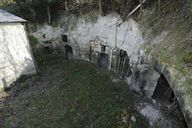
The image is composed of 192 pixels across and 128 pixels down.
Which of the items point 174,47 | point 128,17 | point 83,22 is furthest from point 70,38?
point 174,47

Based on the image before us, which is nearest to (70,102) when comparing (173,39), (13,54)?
(13,54)

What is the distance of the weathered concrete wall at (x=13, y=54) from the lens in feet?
28.6

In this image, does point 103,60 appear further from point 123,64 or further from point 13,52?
point 13,52

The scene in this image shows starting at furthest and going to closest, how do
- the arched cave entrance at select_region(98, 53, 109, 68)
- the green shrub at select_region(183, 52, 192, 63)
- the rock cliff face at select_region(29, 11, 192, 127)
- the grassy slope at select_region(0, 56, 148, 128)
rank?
the arched cave entrance at select_region(98, 53, 109, 68), the grassy slope at select_region(0, 56, 148, 128), the rock cliff face at select_region(29, 11, 192, 127), the green shrub at select_region(183, 52, 192, 63)

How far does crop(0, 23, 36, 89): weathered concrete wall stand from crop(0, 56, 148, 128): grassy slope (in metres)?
0.51

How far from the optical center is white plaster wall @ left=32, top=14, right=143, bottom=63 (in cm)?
830

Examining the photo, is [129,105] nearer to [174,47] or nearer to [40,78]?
[174,47]

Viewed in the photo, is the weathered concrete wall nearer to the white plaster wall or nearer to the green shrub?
the white plaster wall

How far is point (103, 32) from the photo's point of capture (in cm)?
1024

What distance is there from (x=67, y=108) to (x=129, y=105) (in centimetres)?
227

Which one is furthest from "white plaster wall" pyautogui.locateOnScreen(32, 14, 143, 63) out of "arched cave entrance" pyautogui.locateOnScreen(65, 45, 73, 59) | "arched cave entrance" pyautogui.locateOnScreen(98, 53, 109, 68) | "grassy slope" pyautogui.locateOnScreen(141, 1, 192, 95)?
"grassy slope" pyautogui.locateOnScreen(141, 1, 192, 95)

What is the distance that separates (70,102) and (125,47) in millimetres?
3453

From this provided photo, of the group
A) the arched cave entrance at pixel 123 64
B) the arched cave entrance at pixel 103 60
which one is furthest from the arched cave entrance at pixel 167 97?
the arched cave entrance at pixel 103 60

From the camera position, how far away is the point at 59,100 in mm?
7891
